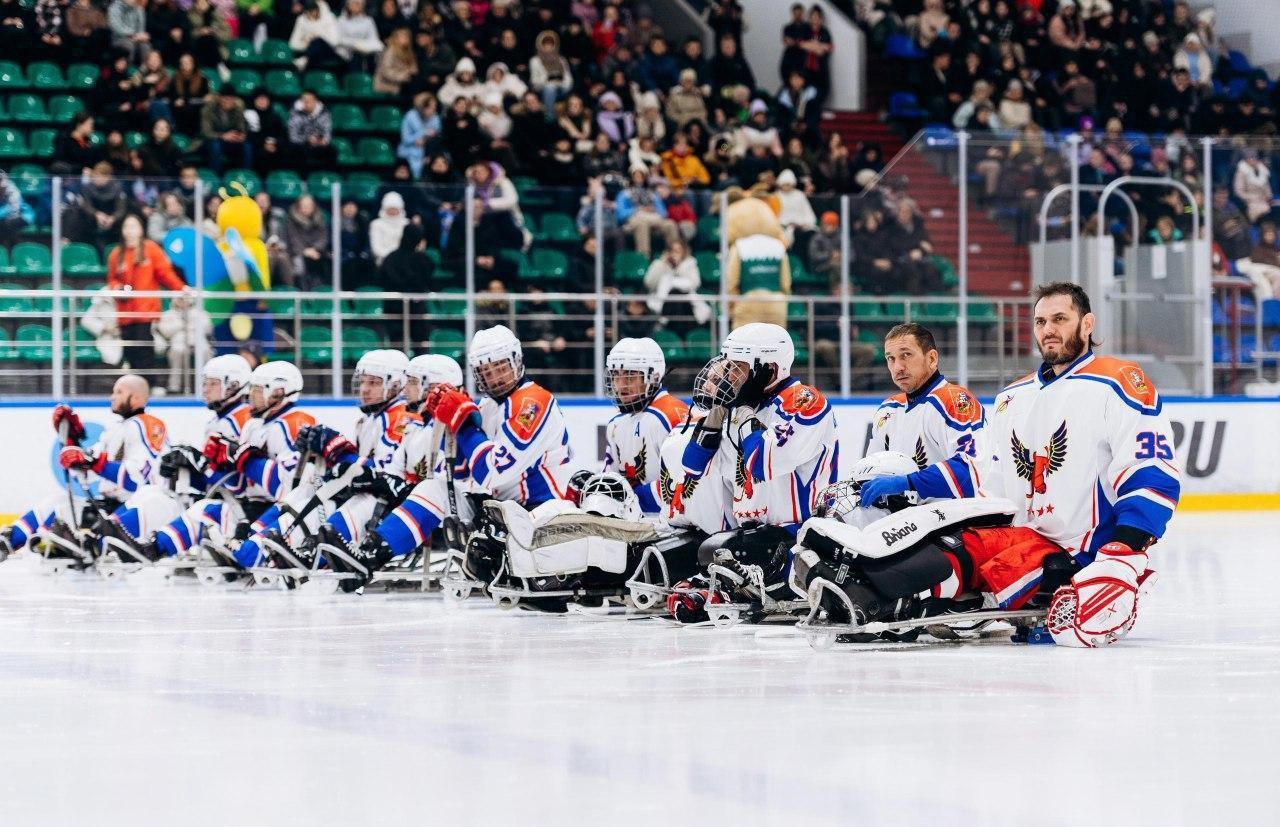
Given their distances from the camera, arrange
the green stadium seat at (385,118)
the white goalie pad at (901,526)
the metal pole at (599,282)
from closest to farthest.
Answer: the white goalie pad at (901,526) < the metal pole at (599,282) < the green stadium seat at (385,118)

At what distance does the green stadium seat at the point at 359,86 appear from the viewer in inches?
691

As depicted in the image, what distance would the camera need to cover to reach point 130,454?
441 inches

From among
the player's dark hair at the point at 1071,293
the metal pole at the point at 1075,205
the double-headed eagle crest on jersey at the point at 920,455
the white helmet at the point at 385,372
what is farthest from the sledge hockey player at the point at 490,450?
the metal pole at the point at 1075,205

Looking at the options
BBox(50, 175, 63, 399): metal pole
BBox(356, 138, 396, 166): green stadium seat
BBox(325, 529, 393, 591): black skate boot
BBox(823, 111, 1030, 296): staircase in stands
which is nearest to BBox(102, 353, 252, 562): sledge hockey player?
BBox(325, 529, 393, 591): black skate boot

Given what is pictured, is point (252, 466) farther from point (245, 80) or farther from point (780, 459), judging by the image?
point (245, 80)

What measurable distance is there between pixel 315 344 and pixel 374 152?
3.90 meters

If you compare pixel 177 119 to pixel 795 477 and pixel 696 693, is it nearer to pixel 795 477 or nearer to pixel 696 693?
pixel 795 477

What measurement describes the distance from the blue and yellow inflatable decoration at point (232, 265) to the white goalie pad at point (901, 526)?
759 centimetres

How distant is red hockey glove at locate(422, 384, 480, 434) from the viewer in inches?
344

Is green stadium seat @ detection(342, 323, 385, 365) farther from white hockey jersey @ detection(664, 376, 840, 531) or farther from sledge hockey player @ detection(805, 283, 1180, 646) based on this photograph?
sledge hockey player @ detection(805, 283, 1180, 646)

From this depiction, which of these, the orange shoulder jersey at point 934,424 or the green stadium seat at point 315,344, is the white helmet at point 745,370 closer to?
the orange shoulder jersey at point 934,424

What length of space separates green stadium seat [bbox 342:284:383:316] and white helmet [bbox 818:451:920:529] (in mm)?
7192

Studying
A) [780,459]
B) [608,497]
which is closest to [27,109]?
[608,497]

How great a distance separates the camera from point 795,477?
24.8 feet
